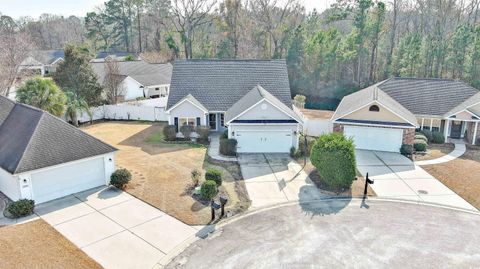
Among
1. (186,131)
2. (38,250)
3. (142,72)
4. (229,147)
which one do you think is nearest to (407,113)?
(229,147)

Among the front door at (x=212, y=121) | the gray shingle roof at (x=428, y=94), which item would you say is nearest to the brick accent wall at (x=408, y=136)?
the gray shingle roof at (x=428, y=94)

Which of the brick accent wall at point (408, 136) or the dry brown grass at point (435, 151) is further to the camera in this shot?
the brick accent wall at point (408, 136)

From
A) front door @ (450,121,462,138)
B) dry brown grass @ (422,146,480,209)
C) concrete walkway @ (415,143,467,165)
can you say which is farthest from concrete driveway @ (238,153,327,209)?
front door @ (450,121,462,138)

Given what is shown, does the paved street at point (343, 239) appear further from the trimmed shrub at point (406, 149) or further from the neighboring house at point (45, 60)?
the neighboring house at point (45, 60)

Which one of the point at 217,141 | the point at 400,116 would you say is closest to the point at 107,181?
the point at 217,141

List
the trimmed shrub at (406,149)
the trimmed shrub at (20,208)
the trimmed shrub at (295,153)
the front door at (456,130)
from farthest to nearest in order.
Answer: the front door at (456,130) < the trimmed shrub at (406,149) < the trimmed shrub at (295,153) < the trimmed shrub at (20,208)

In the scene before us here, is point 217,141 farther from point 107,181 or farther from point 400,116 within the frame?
point 400,116
